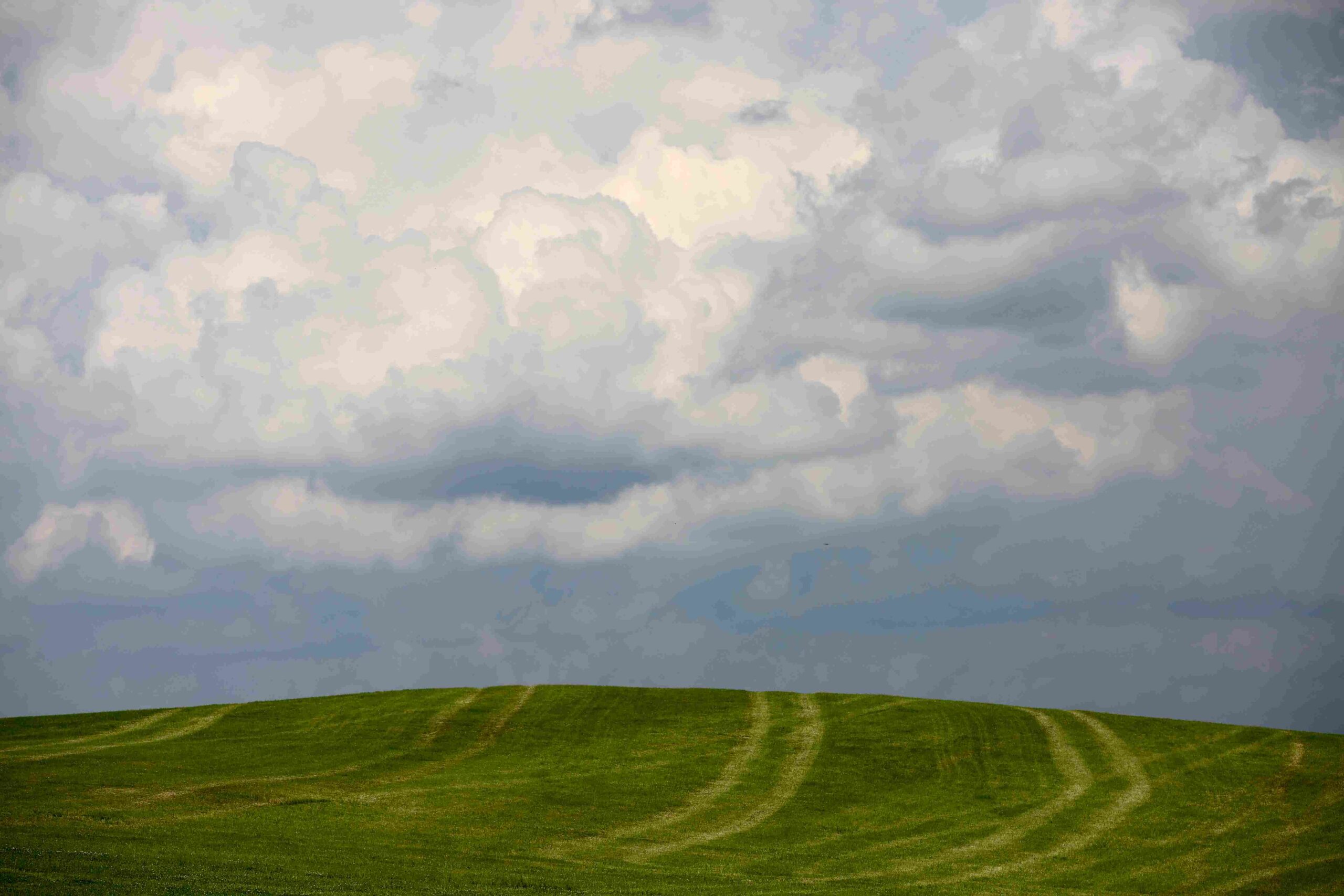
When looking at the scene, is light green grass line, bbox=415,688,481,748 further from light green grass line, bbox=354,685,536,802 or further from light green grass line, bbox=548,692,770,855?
light green grass line, bbox=548,692,770,855

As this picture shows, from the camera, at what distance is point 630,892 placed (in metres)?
29.1

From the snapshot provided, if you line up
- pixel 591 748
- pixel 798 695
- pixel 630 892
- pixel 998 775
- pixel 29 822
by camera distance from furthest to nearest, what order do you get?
pixel 798 695, pixel 591 748, pixel 998 775, pixel 29 822, pixel 630 892

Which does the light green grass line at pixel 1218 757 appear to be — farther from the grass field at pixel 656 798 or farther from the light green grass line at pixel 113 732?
the light green grass line at pixel 113 732

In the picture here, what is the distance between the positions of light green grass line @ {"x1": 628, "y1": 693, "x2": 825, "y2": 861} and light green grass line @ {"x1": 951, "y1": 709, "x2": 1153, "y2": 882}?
342 inches

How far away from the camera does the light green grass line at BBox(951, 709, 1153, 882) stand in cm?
3709

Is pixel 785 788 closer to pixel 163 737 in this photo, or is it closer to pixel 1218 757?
pixel 1218 757

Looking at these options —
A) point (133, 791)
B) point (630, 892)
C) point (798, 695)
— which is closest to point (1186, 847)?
point (630, 892)

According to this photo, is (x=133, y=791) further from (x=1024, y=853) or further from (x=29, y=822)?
(x=1024, y=853)

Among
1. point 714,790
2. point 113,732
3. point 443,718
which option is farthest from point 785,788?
point 113,732

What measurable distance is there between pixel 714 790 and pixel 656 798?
118 inches

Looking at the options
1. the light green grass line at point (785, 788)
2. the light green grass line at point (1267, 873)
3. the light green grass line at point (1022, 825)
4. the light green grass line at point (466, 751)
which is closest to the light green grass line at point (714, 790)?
the light green grass line at point (785, 788)

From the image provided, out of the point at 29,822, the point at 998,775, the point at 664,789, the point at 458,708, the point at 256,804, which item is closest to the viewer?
the point at 29,822

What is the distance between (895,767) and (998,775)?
453 cm

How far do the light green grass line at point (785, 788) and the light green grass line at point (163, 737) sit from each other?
88.5ft
